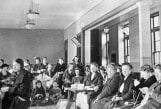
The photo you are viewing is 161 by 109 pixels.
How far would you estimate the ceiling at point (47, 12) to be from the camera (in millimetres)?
10221

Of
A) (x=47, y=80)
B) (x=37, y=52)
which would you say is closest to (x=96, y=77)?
(x=47, y=80)

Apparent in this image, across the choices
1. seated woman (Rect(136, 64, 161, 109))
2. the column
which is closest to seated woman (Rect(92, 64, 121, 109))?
seated woman (Rect(136, 64, 161, 109))

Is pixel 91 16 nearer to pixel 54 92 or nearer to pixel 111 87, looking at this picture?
pixel 54 92

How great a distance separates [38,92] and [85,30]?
14.4 feet

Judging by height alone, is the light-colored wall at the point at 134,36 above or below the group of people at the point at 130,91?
above

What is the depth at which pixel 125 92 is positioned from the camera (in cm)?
477

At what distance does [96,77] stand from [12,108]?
8.96 ft

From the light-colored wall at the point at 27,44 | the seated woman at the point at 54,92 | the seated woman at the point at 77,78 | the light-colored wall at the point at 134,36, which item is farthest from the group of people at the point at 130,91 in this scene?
the light-colored wall at the point at 27,44

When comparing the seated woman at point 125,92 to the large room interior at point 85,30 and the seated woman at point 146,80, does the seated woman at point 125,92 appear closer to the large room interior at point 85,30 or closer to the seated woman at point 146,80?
the seated woman at point 146,80

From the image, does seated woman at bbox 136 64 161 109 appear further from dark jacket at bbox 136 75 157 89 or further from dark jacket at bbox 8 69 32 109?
dark jacket at bbox 8 69 32 109

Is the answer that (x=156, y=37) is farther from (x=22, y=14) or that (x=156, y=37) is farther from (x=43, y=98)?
(x=22, y=14)

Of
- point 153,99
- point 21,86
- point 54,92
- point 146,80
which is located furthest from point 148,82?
point 54,92

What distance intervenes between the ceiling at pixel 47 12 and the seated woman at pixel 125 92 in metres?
5.22

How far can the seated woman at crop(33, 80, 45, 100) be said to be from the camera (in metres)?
8.46
